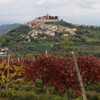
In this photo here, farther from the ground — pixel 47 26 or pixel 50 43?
pixel 47 26

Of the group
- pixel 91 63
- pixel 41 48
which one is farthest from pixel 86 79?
pixel 41 48

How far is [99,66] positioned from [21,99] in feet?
16.9

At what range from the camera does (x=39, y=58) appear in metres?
10.2

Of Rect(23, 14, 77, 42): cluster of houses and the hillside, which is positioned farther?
Rect(23, 14, 77, 42): cluster of houses

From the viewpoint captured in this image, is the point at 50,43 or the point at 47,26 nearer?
the point at 50,43

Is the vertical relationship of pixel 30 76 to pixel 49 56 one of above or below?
below

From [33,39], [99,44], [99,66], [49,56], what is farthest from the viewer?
[33,39]

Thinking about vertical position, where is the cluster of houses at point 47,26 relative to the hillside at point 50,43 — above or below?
above

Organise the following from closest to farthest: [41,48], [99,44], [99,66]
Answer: [99,66], [41,48], [99,44]

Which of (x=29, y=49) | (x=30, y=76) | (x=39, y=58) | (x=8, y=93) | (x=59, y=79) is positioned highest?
(x=39, y=58)

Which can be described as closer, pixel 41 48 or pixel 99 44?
pixel 41 48

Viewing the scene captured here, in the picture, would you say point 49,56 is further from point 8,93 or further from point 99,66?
point 8,93

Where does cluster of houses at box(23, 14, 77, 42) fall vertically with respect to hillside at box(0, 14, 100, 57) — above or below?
above

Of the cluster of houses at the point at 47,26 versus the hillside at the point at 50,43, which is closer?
the hillside at the point at 50,43
